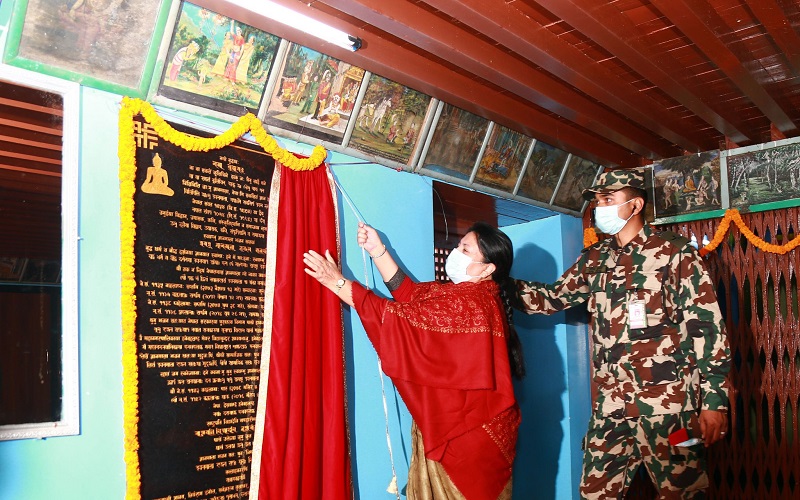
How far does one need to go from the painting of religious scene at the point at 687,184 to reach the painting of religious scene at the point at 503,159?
1364 millimetres

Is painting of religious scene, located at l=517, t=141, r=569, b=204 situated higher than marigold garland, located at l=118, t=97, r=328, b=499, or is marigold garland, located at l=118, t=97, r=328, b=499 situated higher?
painting of religious scene, located at l=517, t=141, r=569, b=204

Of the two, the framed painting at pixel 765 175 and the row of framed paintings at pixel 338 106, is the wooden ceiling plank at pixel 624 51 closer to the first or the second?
the framed painting at pixel 765 175

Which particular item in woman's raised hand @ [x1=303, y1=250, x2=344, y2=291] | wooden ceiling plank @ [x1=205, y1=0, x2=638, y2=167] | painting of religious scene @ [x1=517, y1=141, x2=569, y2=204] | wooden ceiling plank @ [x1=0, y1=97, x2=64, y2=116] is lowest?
woman's raised hand @ [x1=303, y1=250, x2=344, y2=291]

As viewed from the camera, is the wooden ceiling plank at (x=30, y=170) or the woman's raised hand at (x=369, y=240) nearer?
the wooden ceiling plank at (x=30, y=170)

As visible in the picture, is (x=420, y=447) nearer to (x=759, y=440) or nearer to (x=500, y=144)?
(x=500, y=144)

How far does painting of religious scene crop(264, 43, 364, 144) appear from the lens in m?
3.11

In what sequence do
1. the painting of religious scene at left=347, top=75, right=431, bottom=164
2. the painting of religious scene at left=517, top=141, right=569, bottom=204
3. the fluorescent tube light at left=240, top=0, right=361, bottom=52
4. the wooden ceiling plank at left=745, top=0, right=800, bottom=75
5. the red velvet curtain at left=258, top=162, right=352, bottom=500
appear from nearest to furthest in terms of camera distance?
the fluorescent tube light at left=240, top=0, right=361, bottom=52
the red velvet curtain at left=258, top=162, right=352, bottom=500
the wooden ceiling plank at left=745, top=0, right=800, bottom=75
the painting of religious scene at left=347, top=75, right=431, bottom=164
the painting of religious scene at left=517, top=141, right=569, bottom=204

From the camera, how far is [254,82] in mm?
2996

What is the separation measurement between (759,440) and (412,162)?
3.35 m

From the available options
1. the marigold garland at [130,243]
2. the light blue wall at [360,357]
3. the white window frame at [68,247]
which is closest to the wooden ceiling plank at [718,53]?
the light blue wall at [360,357]

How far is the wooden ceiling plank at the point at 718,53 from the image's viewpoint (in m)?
3.14

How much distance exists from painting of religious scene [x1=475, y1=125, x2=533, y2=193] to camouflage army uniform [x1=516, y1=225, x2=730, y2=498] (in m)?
1.06

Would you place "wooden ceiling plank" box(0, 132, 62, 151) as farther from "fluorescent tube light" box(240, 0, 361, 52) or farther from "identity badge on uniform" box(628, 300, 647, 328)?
"identity badge on uniform" box(628, 300, 647, 328)

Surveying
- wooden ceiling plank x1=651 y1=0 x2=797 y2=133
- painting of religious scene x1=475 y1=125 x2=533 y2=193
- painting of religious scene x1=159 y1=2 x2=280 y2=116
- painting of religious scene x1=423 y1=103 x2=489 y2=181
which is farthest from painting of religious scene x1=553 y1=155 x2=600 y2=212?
painting of religious scene x1=159 y1=2 x2=280 y2=116
